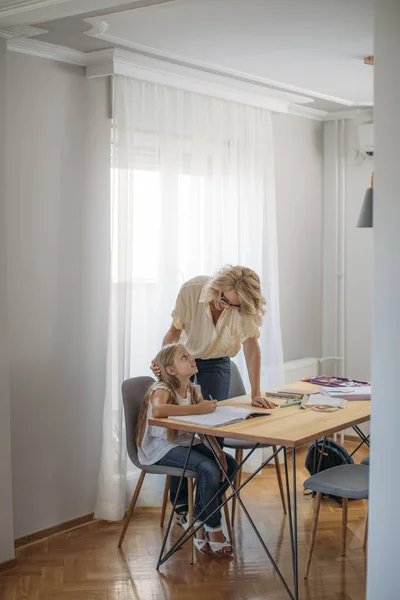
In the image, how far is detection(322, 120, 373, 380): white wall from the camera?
21.0 ft

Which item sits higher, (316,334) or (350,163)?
(350,163)

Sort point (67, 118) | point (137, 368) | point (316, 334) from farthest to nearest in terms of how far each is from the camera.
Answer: point (316, 334) → point (137, 368) → point (67, 118)

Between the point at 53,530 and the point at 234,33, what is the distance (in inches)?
108

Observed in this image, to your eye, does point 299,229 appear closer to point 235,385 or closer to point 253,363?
point 235,385

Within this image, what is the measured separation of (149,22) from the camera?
387 centimetres

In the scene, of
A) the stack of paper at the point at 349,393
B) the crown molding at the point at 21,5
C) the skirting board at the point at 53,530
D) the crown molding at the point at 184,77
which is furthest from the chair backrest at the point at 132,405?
the crown molding at the point at 21,5

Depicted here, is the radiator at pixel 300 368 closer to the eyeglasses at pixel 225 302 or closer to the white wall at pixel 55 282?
the white wall at pixel 55 282

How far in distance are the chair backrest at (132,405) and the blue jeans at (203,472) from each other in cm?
16

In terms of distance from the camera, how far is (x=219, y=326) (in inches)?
167

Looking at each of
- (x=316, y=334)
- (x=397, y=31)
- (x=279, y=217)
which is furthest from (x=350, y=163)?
(x=397, y=31)

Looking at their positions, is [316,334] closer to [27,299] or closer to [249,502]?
[249,502]

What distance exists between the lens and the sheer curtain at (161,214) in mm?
4598

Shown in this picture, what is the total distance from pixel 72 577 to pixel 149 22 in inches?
103

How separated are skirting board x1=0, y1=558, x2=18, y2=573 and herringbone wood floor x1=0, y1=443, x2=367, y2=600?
0.12 feet
